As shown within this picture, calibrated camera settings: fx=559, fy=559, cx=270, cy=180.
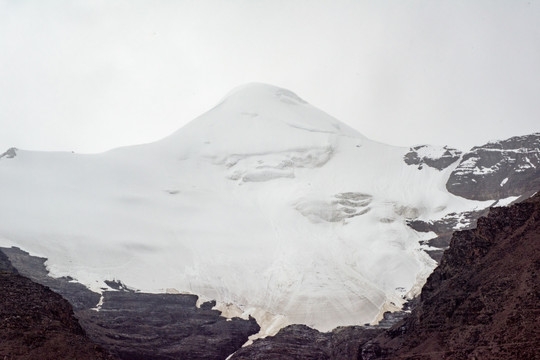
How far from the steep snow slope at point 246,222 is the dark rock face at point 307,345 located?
1162 centimetres

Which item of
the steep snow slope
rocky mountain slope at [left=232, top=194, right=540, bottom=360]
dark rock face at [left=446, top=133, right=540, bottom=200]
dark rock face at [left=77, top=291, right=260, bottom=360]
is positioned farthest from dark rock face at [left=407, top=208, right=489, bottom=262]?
rocky mountain slope at [left=232, top=194, right=540, bottom=360]

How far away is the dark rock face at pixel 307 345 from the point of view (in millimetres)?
79225

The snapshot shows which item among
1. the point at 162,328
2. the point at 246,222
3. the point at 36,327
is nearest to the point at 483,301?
the point at 36,327

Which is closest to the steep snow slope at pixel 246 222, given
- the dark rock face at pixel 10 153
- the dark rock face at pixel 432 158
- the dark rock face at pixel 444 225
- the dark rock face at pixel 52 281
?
the dark rock face at pixel 10 153

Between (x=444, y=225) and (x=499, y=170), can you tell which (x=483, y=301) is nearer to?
(x=444, y=225)

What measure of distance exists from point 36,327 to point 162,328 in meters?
51.3

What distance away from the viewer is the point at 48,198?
152m

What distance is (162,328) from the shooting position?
92312 mm

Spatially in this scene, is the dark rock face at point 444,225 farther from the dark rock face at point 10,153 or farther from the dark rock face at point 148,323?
the dark rock face at point 10,153

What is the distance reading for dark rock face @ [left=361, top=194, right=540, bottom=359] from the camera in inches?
1676

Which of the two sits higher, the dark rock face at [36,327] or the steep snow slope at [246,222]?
the dark rock face at [36,327]

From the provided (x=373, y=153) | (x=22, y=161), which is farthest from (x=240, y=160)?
(x=22, y=161)

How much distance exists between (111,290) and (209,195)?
215ft

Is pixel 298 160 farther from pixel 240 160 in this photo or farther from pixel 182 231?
pixel 182 231
